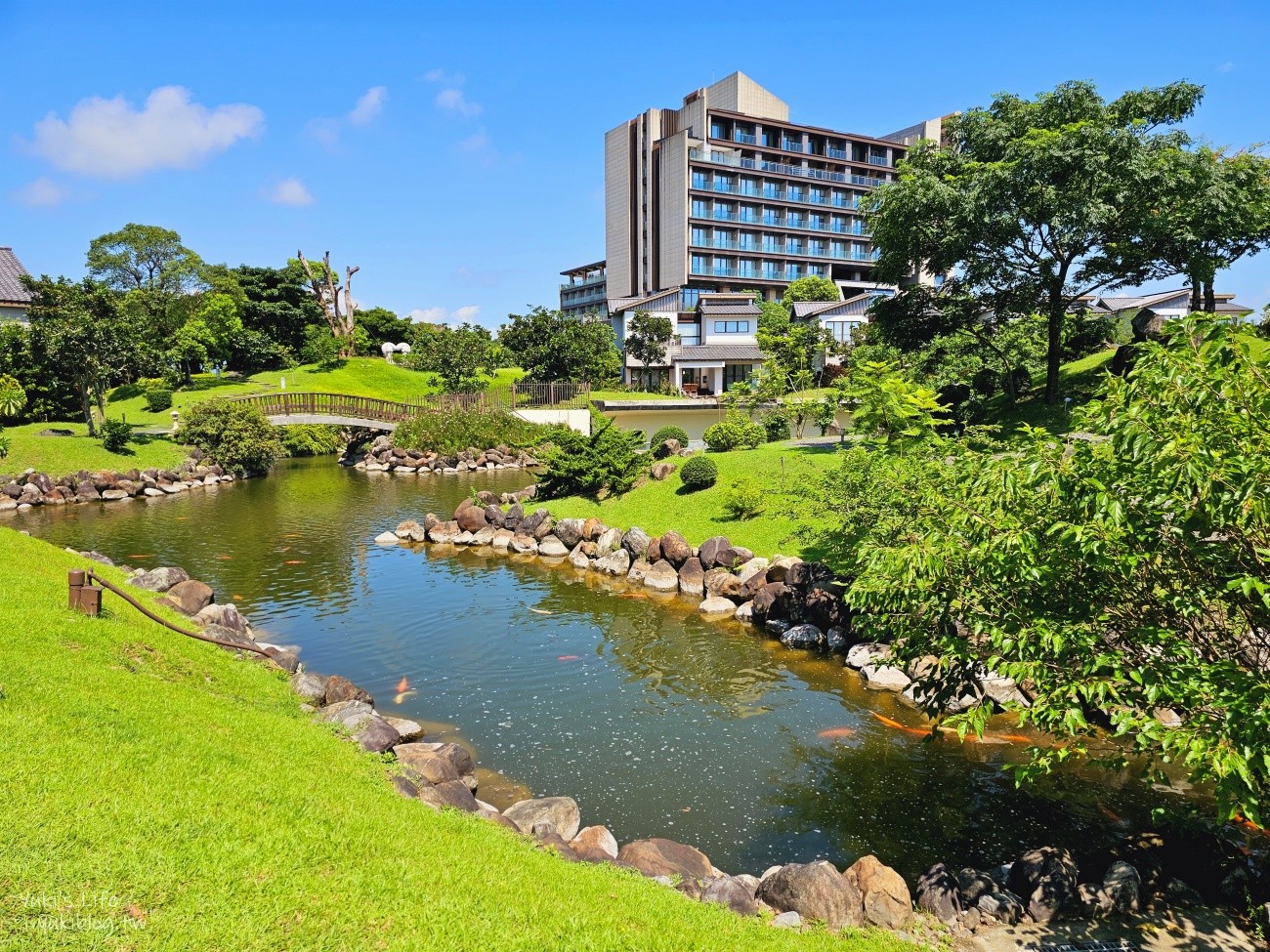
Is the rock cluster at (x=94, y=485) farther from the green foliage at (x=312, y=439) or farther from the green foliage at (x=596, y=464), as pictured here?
the green foliage at (x=596, y=464)

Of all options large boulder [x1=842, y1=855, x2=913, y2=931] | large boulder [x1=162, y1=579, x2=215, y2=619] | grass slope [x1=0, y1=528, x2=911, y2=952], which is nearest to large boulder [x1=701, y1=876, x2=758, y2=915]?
grass slope [x1=0, y1=528, x2=911, y2=952]

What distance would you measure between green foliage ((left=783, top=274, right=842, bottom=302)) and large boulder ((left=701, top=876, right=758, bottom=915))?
6865 cm

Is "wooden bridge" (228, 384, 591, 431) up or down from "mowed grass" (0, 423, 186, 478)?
up

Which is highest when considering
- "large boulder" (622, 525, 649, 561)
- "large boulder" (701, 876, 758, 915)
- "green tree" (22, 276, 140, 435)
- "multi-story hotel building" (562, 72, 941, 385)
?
"multi-story hotel building" (562, 72, 941, 385)

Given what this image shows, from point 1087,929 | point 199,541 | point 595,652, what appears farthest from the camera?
point 199,541

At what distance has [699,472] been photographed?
21797mm

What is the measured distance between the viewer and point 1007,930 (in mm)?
6629

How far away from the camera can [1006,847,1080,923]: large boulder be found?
6781mm

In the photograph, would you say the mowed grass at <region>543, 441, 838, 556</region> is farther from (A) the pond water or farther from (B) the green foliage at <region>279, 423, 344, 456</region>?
(B) the green foliage at <region>279, 423, 344, 456</region>

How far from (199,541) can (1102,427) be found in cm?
2356

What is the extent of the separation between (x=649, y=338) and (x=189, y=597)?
5340 centimetres

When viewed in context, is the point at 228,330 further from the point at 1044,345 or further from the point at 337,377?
the point at 1044,345

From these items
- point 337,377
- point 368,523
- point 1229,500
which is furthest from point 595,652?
point 337,377

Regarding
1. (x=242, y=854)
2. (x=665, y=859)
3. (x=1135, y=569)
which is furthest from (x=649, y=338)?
(x=242, y=854)
